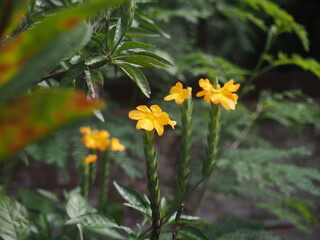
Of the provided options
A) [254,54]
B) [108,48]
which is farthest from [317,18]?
[108,48]

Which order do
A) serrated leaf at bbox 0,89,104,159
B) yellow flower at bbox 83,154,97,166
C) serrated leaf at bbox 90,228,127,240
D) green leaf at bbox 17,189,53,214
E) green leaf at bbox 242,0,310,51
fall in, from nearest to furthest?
1. serrated leaf at bbox 0,89,104,159
2. serrated leaf at bbox 90,228,127,240
3. yellow flower at bbox 83,154,97,166
4. green leaf at bbox 17,189,53,214
5. green leaf at bbox 242,0,310,51

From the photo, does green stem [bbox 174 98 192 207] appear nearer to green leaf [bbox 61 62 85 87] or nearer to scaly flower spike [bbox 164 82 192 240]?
scaly flower spike [bbox 164 82 192 240]

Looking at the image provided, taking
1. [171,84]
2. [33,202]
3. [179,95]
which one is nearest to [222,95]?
[179,95]

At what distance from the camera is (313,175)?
100cm

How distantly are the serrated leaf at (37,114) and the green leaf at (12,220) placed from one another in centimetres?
37

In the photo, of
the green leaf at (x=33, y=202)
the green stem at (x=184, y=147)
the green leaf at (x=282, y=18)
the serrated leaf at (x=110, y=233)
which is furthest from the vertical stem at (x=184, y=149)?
the green leaf at (x=282, y=18)

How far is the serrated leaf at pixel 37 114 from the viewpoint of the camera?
0.49 feet

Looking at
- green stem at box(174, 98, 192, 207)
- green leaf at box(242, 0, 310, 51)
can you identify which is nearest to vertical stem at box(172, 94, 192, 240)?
green stem at box(174, 98, 192, 207)

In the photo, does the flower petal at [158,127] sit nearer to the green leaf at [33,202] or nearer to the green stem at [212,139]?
the green stem at [212,139]

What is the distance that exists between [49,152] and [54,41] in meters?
0.92

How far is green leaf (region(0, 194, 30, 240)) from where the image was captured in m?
0.49

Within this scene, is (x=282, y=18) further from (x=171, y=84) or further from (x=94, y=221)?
(x=94, y=221)

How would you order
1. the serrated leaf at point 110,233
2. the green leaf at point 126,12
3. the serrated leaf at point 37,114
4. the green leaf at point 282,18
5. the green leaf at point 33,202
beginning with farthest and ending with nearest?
1. the green leaf at point 282,18
2. the green leaf at point 33,202
3. the serrated leaf at point 110,233
4. the green leaf at point 126,12
5. the serrated leaf at point 37,114

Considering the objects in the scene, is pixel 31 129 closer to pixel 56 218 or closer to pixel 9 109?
pixel 9 109
